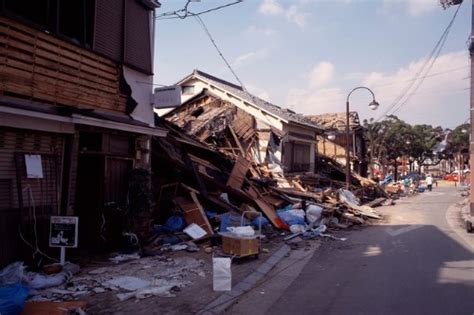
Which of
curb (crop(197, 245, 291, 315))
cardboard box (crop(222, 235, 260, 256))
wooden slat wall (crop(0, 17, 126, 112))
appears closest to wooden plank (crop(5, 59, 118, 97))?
wooden slat wall (crop(0, 17, 126, 112))

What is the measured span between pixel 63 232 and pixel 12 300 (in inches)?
99.9

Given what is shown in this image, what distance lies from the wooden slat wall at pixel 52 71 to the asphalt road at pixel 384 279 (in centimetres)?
540

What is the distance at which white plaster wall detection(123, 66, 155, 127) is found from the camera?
11.1 metres

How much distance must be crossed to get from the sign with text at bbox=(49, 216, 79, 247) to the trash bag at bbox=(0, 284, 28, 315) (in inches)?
82.8

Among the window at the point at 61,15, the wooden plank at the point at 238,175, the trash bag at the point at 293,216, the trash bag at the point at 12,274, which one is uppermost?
the window at the point at 61,15

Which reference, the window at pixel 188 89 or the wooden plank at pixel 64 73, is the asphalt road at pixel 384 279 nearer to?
the wooden plank at pixel 64 73

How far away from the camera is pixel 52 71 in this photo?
850 cm

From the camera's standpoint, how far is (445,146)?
7781 centimetres

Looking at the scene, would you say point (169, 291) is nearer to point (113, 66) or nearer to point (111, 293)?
point (111, 293)

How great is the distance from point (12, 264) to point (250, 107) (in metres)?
19.9

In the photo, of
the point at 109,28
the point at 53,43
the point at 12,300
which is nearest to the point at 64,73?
the point at 53,43

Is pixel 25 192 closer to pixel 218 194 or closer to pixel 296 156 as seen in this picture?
pixel 218 194

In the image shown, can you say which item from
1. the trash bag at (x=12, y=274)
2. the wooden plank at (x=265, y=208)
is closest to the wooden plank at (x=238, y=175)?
the wooden plank at (x=265, y=208)

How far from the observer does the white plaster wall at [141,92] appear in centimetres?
1114
